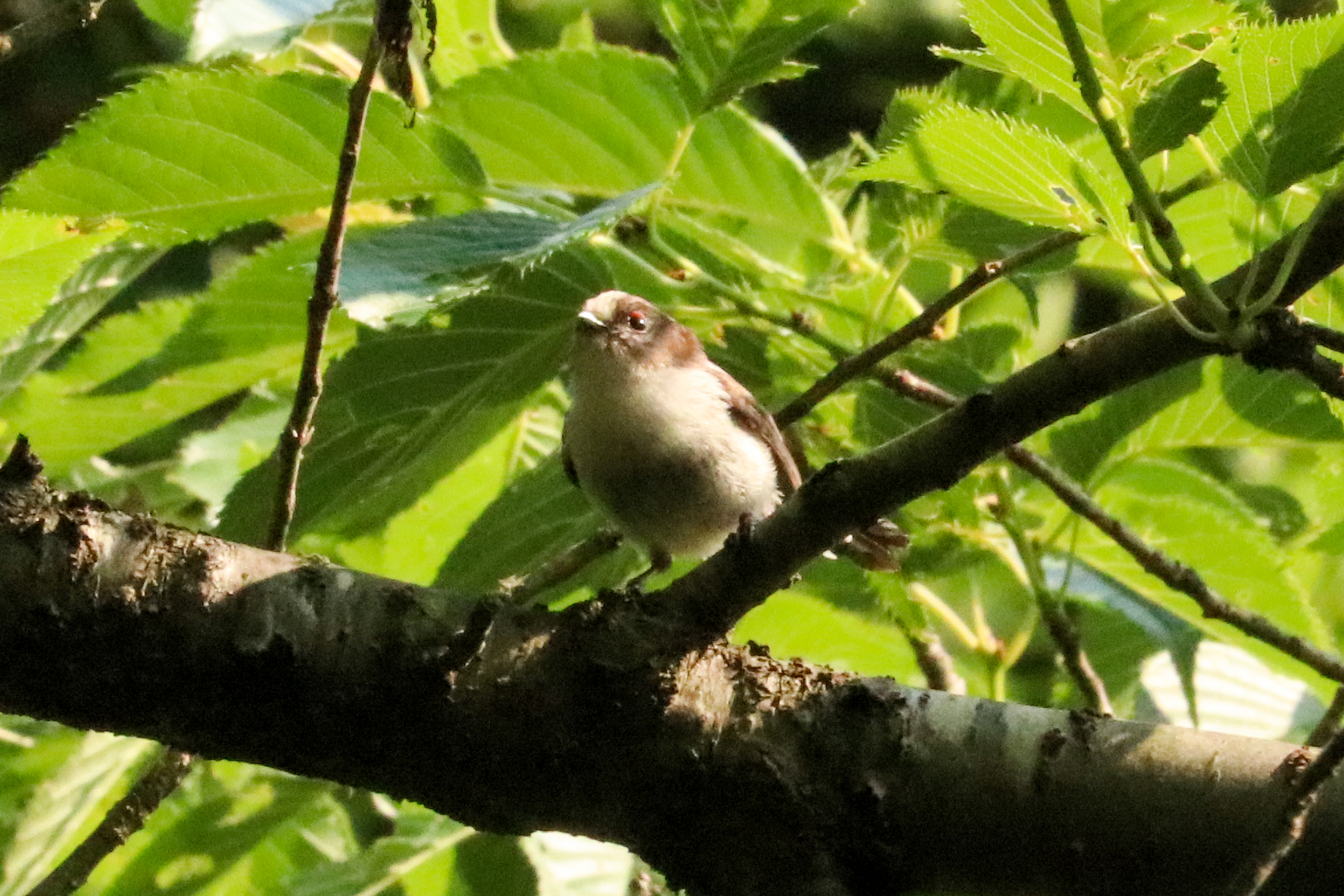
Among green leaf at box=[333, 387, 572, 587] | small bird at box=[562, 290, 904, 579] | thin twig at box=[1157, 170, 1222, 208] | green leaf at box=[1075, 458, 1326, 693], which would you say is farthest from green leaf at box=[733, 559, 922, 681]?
thin twig at box=[1157, 170, 1222, 208]

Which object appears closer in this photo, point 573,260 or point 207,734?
point 207,734

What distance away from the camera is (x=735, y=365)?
2506 millimetres

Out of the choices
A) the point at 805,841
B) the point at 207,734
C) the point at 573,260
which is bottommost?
the point at 805,841

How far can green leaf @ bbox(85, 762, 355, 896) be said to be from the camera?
105 inches

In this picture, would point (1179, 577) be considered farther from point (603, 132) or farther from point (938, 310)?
point (603, 132)

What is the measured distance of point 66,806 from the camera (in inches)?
103

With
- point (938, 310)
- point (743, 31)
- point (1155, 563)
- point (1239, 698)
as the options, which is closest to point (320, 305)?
point (743, 31)

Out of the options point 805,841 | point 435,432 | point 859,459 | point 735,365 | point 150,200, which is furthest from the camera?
point 735,365

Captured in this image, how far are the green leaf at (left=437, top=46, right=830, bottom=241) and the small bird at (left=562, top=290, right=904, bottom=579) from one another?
0.30 m

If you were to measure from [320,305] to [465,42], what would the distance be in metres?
1.00

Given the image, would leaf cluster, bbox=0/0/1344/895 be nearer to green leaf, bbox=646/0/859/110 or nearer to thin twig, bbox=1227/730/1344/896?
green leaf, bbox=646/0/859/110

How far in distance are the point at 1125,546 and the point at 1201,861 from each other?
695 millimetres

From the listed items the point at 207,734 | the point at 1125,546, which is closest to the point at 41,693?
the point at 207,734

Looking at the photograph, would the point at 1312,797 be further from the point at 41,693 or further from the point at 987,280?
the point at 41,693
